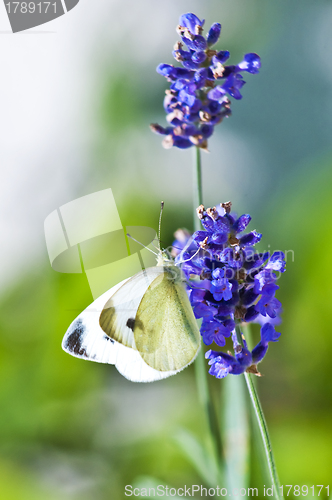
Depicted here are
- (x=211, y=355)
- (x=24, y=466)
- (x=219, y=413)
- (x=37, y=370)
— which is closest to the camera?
(x=211, y=355)

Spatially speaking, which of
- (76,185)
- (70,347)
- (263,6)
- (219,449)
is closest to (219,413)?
(219,449)

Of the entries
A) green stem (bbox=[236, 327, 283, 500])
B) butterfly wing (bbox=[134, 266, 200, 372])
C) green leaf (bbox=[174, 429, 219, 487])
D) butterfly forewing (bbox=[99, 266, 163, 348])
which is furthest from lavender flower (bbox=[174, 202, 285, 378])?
green leaf (bbox=[174, 429, 219, 487])

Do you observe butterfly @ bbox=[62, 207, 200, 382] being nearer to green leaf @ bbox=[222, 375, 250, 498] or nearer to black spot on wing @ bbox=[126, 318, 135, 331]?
black spot on wing @ bbox=[126, 318, 135, 331]

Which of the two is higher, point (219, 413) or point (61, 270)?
point (61, 270)

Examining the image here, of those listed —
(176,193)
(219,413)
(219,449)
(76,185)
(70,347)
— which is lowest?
(219,413)

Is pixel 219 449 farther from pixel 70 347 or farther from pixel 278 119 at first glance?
pixel 278 119

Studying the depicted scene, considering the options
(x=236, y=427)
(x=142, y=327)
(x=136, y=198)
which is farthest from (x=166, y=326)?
(x=136, y=198)

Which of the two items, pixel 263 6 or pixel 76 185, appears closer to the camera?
pixel 263 6
